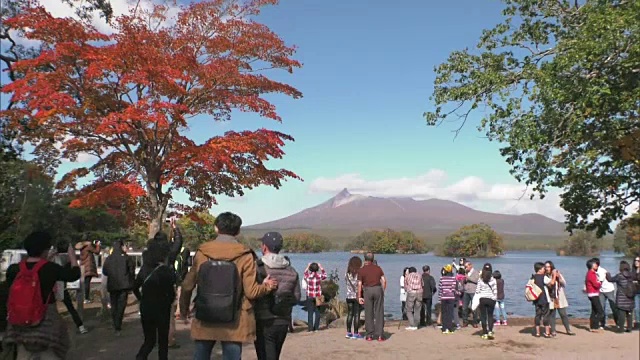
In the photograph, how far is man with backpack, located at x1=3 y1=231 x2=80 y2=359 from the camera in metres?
4.16

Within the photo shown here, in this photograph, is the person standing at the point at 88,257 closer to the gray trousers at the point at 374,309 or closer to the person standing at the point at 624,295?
the gray trousers at the point at 374,309

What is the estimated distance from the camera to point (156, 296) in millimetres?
5867

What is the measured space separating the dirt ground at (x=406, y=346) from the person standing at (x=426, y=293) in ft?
4.98

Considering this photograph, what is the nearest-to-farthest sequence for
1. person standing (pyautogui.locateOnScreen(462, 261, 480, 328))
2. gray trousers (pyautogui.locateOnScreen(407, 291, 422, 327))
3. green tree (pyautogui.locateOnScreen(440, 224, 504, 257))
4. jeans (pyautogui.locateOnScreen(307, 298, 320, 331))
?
1. jeans (pyautogui.locateOnScreen(307, 298, 320, 331))
2. gray trousers (pyautogui.locateOnScreen(407, 291, 422, 327))
3. person standing (pyautogui.locateOnScreen(462, 261, 480, 328))
4. green tree (pyautogui.locateOnScreen(440, 224, 504, 257))

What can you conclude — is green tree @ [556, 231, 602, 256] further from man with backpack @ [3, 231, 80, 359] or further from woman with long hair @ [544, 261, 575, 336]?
man with backpack @ [3, 231, 80, 359]

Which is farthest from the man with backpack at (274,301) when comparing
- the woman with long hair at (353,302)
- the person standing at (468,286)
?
the person standing at (468,286)

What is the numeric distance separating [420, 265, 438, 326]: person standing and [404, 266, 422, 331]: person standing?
0.27 m

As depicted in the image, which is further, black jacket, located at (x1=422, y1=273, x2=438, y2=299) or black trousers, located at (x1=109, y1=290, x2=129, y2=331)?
black jacket, located at (x1=422, y1=273, x2=438, y2=299)

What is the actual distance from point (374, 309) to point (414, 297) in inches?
97.9

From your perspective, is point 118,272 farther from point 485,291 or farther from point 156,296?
point 485,291

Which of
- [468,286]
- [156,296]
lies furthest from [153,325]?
[468,286]

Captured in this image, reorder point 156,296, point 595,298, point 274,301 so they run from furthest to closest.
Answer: point 595,298, point 156,296, point 274,301

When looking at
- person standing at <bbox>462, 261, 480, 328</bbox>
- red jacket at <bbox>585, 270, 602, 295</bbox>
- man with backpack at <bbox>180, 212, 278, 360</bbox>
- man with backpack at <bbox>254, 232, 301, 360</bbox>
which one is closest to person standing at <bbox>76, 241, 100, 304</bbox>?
man with backpack at <bbox>254, 232, 301, 360</bbox>

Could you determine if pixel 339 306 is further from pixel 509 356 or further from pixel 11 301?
pixel 11 301
